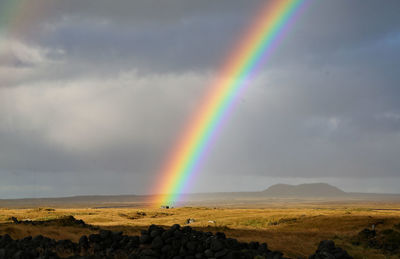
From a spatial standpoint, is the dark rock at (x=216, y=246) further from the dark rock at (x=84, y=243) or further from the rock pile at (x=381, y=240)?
the rock pile at (x=381, y=240)

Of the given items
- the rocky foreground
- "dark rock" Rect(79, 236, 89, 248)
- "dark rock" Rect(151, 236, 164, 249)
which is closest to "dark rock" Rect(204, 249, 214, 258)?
the rocky foreground

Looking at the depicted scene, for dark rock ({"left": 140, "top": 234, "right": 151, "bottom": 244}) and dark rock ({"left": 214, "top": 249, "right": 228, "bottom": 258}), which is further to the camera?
dark rock ({"left": 140, "top": 234, "right": 151, "bottom": 244})

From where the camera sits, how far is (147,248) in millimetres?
28031

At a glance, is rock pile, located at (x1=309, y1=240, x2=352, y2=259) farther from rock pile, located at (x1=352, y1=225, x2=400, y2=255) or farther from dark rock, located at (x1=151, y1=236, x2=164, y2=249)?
dark rock, located at (x1=151, y1=236, x2=164, y2=249)

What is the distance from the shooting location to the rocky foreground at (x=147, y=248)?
2686cm

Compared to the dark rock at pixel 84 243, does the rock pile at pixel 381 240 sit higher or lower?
lower

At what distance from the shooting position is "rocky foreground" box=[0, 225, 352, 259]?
88.1ft

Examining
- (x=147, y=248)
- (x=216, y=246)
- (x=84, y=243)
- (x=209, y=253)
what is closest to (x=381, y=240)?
(x=216, y=246)

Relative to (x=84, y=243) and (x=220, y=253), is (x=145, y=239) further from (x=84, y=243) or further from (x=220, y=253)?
(x=220, y=253)

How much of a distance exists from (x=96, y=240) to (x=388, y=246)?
27712 mm

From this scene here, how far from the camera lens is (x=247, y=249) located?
2903 centimetres

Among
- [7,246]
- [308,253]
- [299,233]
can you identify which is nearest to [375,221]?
[299,233]

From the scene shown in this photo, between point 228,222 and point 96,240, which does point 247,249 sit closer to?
point 96,240

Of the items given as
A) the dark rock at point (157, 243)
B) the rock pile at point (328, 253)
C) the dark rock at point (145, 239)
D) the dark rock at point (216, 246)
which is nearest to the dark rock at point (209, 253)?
the dark rock at point (216, 246)
